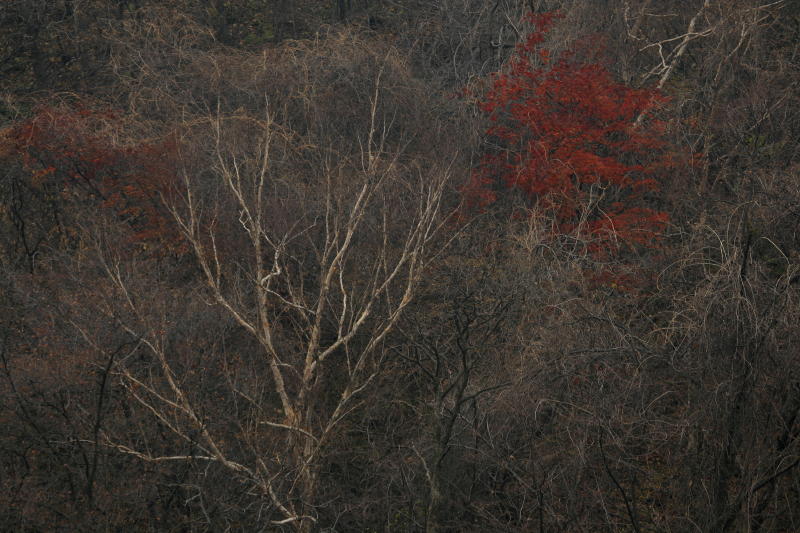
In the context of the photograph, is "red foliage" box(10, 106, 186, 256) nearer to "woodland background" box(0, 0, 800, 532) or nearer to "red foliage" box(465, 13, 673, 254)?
"woodland background" box(0, 0, 800, 532)

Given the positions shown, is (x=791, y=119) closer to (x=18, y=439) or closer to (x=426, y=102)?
(x=426, y=102)

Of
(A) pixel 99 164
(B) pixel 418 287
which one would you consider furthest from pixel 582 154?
(A) pixel 99 164

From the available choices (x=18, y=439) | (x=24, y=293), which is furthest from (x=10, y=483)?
(x=24, y=293)

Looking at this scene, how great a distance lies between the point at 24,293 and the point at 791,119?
15.2 metres

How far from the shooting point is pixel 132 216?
1800 centimetres

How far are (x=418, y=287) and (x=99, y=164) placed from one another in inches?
312

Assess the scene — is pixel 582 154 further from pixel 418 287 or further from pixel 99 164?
pixel 99 164

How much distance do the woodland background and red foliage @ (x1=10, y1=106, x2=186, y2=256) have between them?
0.07 metres

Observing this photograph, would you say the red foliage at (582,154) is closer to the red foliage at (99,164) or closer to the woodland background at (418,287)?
the woodland background at (418,287)

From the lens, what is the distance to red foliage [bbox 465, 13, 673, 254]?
16516mm

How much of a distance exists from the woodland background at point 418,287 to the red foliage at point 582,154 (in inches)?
3.8

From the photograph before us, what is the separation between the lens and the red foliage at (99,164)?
1811 cm

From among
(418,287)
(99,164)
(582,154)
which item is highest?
(582,154)

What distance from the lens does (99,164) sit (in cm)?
1877
